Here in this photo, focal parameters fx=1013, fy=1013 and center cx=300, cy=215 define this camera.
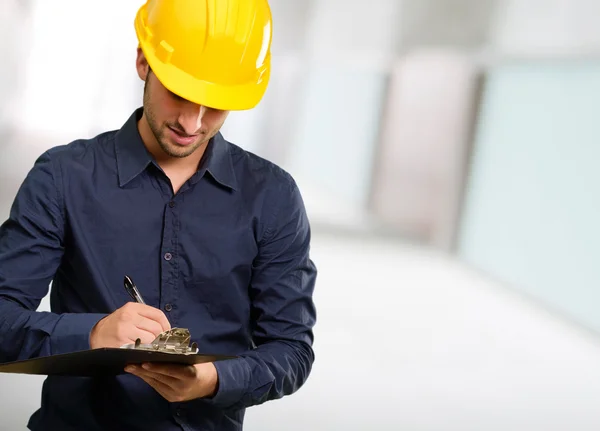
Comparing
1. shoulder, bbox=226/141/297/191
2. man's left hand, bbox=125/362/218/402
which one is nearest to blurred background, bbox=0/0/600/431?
shoulder, bbox=226/141/297/191

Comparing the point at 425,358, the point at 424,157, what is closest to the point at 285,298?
the point at 425,358

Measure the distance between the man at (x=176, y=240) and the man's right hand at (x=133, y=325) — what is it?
95 millimetres

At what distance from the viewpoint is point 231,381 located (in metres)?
1.66

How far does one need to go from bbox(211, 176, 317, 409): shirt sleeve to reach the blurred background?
6.39ft

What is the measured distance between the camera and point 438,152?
4289 mm

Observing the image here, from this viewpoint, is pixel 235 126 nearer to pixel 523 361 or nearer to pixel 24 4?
pixel 24 4

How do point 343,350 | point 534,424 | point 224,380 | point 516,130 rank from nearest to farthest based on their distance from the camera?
point 224,380
point 534,424
point 343,350
point 516,130

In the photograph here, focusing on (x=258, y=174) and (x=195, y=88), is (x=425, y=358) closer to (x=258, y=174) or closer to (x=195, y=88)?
(x=258, y=174)

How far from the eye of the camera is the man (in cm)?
172

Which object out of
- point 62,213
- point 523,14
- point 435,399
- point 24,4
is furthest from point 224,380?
point 523,14

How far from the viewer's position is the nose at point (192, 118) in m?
1.71

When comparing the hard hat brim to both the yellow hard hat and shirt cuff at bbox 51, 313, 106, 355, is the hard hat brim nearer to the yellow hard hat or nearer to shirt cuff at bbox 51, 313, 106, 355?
the yellow hard hat

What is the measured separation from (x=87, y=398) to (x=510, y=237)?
112 inches

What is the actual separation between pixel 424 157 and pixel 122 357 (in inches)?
120
